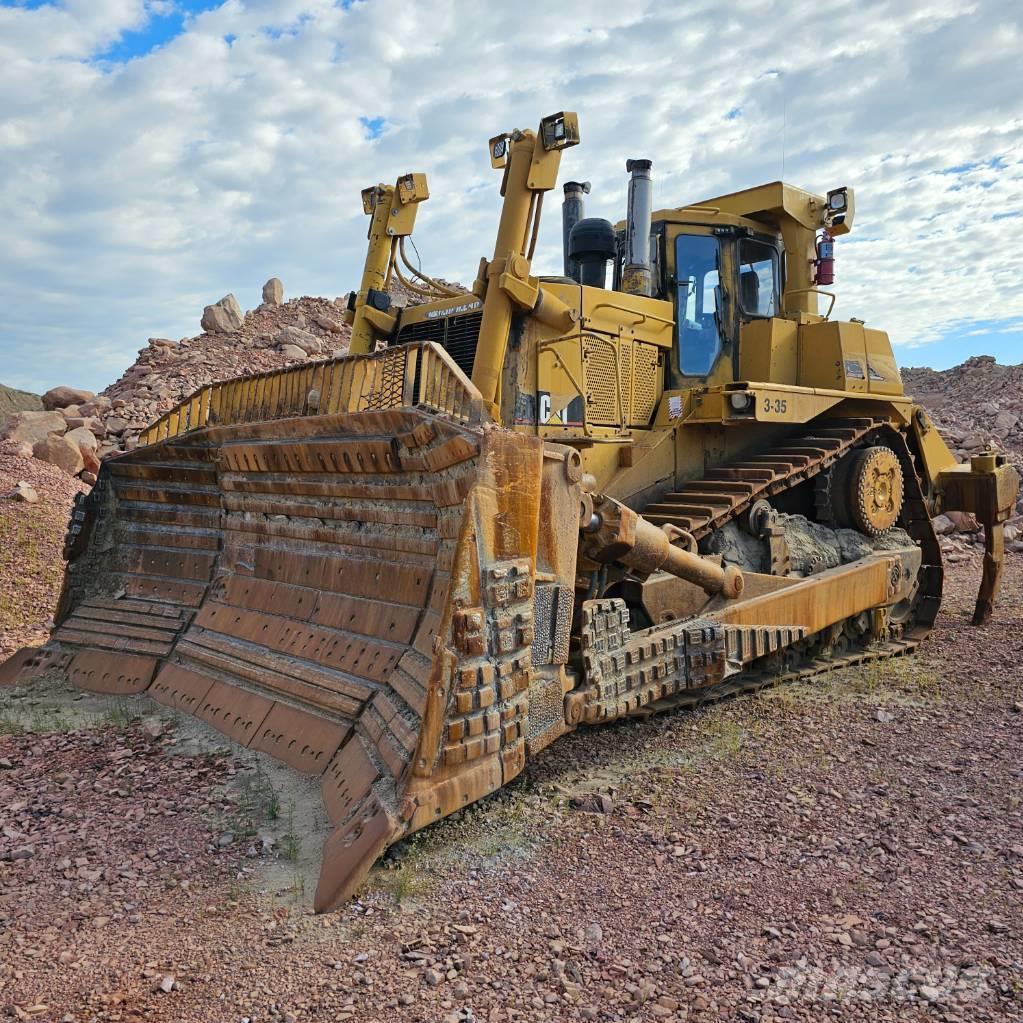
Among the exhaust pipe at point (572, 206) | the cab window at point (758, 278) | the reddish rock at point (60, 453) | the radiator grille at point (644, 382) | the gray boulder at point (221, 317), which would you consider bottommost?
the reddish rock at point (60, 453)

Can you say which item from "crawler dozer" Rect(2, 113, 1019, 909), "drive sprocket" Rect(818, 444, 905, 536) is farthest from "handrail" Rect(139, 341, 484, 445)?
"drive sprocket" Rect(818, 444, 905, 536)

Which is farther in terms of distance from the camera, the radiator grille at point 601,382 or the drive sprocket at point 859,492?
the drive sprocket at point 859,492

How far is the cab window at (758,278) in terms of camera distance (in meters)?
7.30

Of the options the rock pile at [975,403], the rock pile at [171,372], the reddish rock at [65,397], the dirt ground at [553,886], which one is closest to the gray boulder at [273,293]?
the rock pile at [171,372]

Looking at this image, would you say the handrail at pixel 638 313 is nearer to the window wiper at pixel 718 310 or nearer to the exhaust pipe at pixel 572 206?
the window wiper at pixel 718 310

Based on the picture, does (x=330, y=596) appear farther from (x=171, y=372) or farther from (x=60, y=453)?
(x=171, y=372)

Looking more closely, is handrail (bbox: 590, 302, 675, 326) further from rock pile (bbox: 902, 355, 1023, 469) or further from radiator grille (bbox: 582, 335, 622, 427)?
rock pile (bbox: 902, 355, 1023, 469)

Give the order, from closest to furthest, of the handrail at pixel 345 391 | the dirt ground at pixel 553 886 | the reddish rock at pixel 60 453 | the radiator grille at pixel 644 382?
the dirt ground at pixel 553 886 < the handrail at pixel 345 391 < the radiator grille at pixel 644 382 < the reddish rock at pixel 60 453

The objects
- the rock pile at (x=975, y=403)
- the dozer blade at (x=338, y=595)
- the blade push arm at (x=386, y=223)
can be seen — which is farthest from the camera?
the rock pile at (x=975, y=403)

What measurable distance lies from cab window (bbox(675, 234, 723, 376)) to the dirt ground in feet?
9.56

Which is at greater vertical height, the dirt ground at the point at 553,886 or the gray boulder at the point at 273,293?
the gray boulder at the point at 273,293

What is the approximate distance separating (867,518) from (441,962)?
5.45m

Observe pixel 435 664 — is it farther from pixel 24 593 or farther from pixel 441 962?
pixel 24 593

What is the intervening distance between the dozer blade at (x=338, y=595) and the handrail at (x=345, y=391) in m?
0.02
